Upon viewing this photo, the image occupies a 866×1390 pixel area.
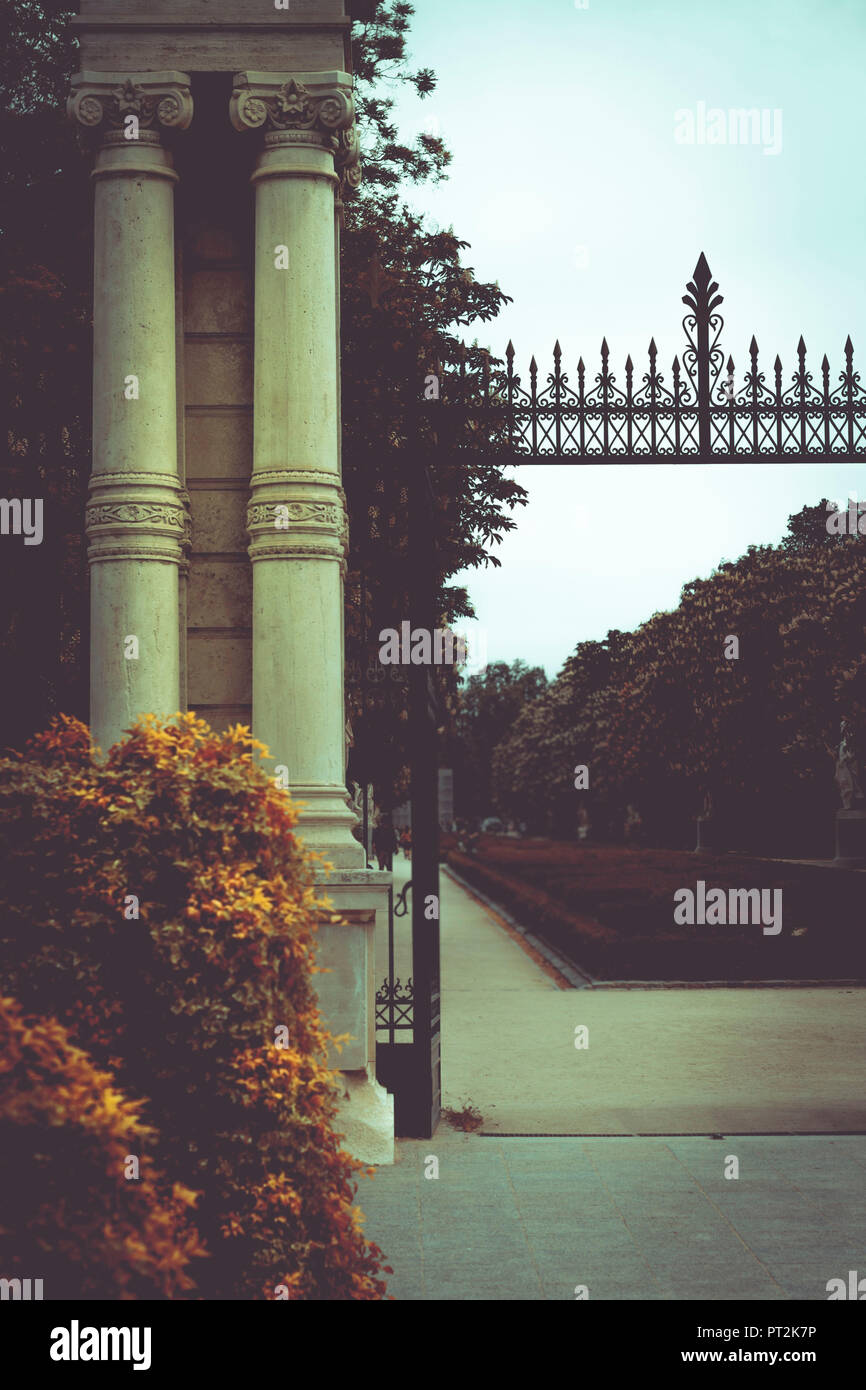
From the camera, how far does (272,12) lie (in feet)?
26.8

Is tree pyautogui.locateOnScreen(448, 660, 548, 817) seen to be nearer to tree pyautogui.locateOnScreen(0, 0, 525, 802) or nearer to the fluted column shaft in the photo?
tree pyautogui.locateOnScreen(0, 0, 525, 802)

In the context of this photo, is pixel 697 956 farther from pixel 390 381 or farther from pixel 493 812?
pixel 493 812

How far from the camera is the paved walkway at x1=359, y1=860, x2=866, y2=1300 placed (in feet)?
20.5

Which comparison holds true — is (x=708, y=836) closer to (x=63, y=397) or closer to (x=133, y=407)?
(x=63, y=397)

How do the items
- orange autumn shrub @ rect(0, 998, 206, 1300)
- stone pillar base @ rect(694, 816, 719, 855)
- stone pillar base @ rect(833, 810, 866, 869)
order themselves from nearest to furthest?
orange autumn shrub @ rect(0, 998, 206, 1300)
stone pillar base @ rect(833, 810, 866, 869)
stone pillar base @ rect(694, 816, 719, 855)

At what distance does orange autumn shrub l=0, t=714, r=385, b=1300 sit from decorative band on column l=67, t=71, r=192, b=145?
4.76 metres

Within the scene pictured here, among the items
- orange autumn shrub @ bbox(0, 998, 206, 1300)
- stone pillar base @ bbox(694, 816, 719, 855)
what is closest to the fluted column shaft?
orange autumn shrub @ bbox(0, 998, 206, 1300)

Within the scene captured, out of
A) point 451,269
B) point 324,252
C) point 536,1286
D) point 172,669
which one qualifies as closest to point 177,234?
Answer: point 324,252

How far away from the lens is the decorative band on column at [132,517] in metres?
8.02

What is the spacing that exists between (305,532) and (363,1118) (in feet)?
10.7

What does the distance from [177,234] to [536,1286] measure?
6084 millimetres

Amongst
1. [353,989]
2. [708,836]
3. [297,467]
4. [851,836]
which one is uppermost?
[297,467]

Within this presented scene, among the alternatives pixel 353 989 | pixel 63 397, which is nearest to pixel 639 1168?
pixel 353 989

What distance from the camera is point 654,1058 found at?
12.5 metres
